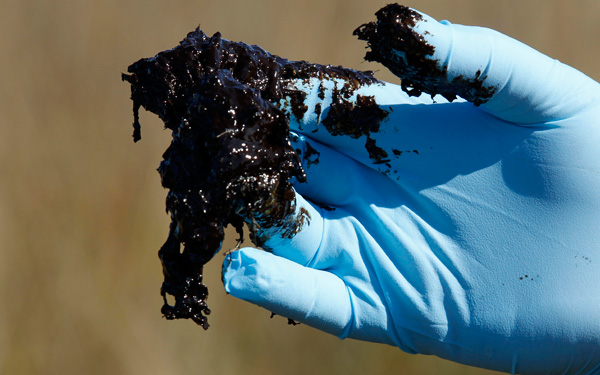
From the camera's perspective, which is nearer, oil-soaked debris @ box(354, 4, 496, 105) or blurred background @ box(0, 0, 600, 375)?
oil-soaked debris @ box(354, 4, 496, 105)

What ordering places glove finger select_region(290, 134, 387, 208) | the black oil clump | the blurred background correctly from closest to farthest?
1. the black oil clump
2. glove finger select_region(290, 134, 387, 208)
3. the blurred background

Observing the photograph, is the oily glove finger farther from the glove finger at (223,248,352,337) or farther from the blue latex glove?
the glove finger at (223,248,352,337)

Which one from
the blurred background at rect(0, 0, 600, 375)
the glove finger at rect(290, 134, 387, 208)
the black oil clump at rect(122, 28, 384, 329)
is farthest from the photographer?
the blurred background at rect(0, 0, 600, 375)

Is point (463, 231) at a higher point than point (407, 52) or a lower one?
lower

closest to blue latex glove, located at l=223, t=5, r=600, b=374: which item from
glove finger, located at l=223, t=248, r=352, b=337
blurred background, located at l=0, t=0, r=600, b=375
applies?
glove finger, located at l=223, t=248, r=352, b=337

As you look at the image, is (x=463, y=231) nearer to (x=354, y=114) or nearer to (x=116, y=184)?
(x=354, y=114)

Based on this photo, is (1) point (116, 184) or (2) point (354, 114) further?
(1) point (116, 184)

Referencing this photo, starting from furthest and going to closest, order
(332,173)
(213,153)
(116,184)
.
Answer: (116,184) < (332,173) < (213,153)

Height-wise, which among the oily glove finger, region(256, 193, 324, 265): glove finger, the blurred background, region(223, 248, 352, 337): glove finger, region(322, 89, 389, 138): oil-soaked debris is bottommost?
the blurred background

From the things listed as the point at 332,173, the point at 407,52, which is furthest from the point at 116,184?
the point at 407,52
